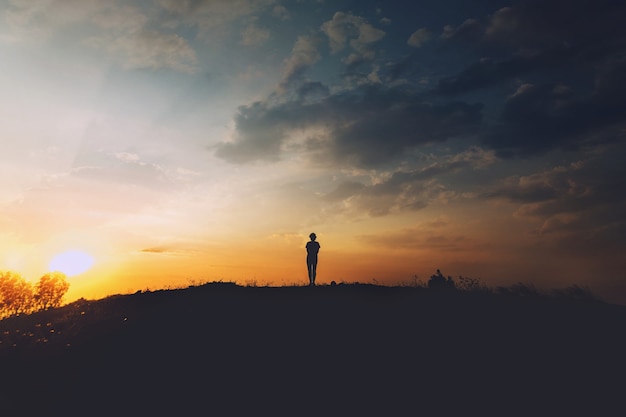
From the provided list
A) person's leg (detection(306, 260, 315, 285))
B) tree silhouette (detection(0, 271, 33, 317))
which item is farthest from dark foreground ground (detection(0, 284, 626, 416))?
tree silhouette (detection(0, 271, 33, 317))

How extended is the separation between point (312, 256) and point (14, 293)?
5961 cm

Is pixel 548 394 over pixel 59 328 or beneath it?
beneath

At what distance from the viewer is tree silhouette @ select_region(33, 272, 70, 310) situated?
6124 cm

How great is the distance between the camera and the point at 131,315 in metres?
17.8

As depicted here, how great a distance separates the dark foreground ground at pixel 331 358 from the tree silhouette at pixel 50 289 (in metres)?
51.9

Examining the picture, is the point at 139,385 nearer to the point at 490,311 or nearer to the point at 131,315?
the point at 131,315

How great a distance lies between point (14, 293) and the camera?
58.6 metres

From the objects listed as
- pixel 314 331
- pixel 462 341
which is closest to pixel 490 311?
pixel 462 341

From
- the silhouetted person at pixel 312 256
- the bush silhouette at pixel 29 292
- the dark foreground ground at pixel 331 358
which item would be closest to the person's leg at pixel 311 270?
the silhouetted person at pixel 312 256

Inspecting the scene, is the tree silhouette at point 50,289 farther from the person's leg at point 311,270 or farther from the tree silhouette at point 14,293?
the person's leg at point 311,270

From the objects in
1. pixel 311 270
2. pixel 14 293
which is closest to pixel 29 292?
pixel 14 293

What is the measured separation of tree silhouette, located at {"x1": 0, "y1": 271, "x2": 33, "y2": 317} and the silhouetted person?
5703 cm

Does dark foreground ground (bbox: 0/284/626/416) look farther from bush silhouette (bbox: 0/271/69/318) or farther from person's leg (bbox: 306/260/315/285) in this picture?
bush silhouette (bbox: 0/271/69/318)

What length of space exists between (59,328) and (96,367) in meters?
6.46
